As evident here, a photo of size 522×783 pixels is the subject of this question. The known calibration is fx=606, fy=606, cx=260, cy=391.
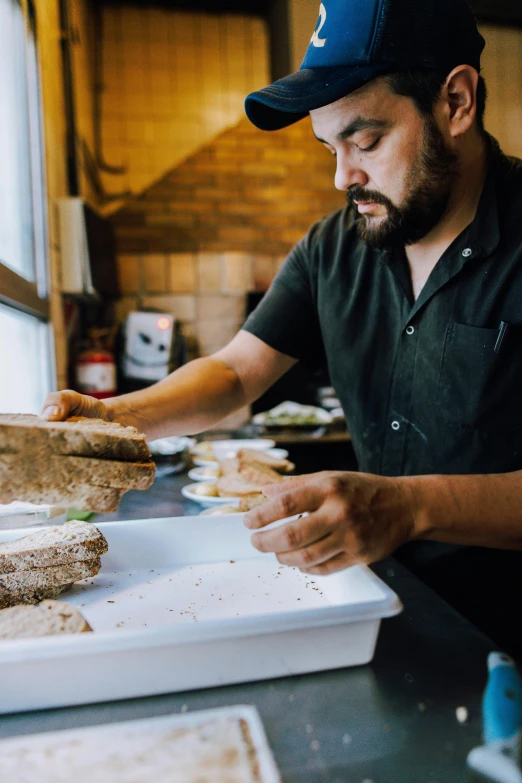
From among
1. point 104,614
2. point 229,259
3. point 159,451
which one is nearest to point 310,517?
point 104,614

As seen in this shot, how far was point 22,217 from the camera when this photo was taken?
111 inches

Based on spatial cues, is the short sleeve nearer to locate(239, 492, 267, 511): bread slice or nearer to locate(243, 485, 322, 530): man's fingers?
locate(239, 492, 267, 511): bread slice

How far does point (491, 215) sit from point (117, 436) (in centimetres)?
100

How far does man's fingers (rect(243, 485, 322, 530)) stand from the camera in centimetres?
Answer: 81

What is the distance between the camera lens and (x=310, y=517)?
832 millimetres

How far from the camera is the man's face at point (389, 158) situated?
1258 millimetres

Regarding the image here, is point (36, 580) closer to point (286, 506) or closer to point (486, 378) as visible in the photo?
point (286, 506)

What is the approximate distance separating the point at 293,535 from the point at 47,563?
0.46 metres

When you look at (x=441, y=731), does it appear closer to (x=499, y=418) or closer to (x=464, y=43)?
(x=499, y=418)

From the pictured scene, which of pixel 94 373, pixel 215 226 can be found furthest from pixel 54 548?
pixel 215 226

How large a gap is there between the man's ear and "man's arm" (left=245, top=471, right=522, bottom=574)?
0.78 meters

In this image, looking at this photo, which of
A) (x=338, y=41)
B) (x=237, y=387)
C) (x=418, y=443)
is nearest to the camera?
(x=338, y=41)

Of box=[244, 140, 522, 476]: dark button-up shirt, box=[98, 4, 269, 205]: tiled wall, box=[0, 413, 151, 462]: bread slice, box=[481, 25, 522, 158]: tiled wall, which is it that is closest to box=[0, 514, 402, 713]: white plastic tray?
box=[0, 413, 151, 462]: bread slice

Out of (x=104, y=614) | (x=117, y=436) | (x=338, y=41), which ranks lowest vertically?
(x=104, y=614)
